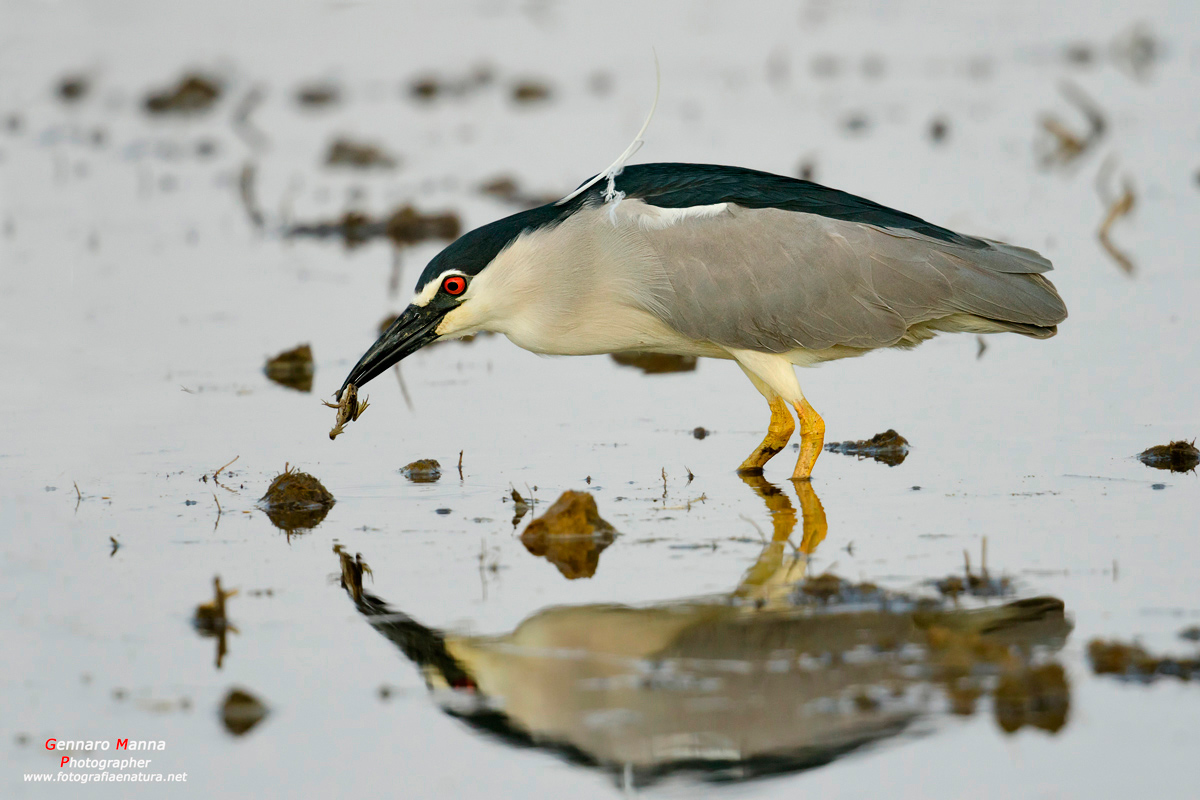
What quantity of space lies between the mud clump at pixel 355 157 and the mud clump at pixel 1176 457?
9.69 metres

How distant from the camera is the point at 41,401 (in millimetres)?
7727

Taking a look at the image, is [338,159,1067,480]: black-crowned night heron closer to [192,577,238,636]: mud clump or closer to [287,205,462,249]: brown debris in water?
[192,577,238,636]: mud clump

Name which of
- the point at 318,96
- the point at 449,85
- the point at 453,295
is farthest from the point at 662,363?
the point at 449,85

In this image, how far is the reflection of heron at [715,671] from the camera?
12.8 feet

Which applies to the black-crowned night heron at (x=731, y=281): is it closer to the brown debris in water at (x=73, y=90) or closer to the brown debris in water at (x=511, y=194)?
the brown debris in water at (x=511, y=194)

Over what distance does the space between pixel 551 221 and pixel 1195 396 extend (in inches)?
125

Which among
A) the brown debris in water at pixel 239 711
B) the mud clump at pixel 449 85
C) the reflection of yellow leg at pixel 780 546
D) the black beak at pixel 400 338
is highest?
the mud clump at pixel 449 85

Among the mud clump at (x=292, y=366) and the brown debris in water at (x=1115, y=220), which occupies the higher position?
the brown debris in water at (x=1115, y=220)

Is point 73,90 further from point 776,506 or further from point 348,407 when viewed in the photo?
point 776,506

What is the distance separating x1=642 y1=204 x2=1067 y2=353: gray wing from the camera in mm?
6480

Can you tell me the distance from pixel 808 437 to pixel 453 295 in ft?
5.32

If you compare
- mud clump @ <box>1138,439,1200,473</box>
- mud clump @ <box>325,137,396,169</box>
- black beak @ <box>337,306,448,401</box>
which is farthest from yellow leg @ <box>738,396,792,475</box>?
mud clump @ <box>325,137,396,169</box>

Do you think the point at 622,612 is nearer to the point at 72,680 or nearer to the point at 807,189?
the point at 72,680

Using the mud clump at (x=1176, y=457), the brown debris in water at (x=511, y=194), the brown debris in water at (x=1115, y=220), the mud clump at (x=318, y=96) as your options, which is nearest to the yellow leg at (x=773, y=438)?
the mud clump at (x=1176, y=457)
